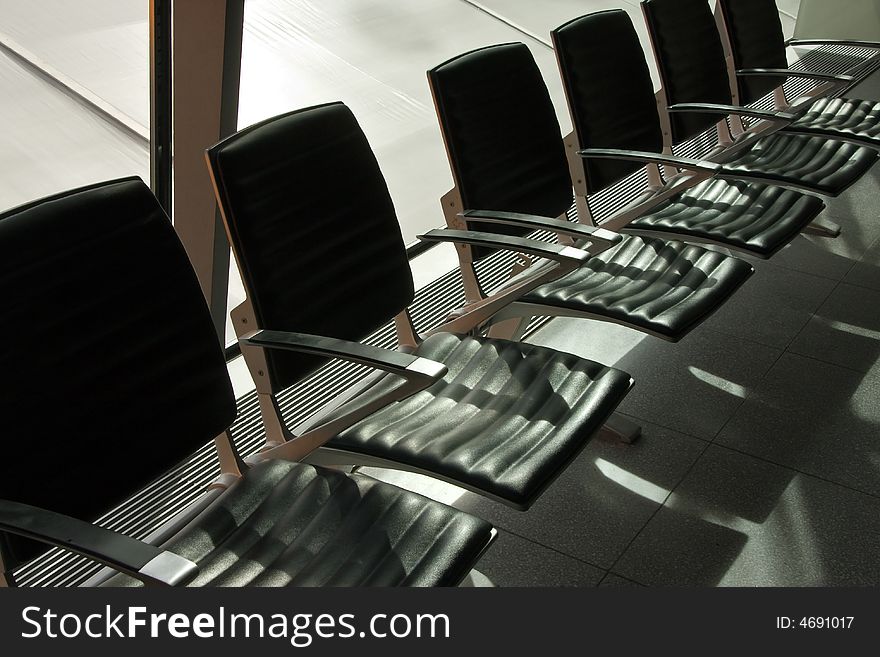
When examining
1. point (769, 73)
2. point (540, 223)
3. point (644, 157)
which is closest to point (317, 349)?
point (540, 223)

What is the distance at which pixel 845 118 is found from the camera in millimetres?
3514

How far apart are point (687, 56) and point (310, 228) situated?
1.87 metres

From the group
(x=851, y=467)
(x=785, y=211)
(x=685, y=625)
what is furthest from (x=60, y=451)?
(x=785, y=211)

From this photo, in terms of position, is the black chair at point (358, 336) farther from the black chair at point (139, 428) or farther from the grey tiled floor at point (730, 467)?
the grey tiled floor at point (730, 467)

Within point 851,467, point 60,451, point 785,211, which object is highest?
point 60,451

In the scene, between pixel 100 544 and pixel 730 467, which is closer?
pixel 100 544

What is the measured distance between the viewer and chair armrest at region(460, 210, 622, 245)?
2184 millimetres

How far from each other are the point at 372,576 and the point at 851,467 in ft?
4.62

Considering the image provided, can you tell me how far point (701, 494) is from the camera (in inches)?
87.4

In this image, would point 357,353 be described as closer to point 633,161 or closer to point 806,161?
point 633,161

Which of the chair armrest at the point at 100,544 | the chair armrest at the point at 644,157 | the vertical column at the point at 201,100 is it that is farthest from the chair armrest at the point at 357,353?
the chair armrest at the point at 644,157

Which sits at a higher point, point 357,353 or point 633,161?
point 357,353

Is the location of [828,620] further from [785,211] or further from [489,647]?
[785,211]

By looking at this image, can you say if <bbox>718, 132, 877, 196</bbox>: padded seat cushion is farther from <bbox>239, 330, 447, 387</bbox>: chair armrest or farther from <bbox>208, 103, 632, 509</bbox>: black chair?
<bbox>239, 330, 447, 387</bbox>: chair armrest
